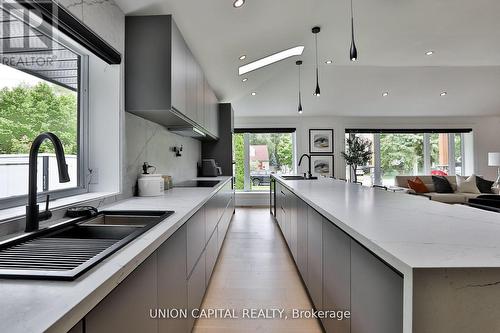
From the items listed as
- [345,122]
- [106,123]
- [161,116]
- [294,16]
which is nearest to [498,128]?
[345,122]

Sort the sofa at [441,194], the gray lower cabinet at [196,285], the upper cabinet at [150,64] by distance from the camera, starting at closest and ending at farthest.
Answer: the gray lower cabinet at [196,285]
the upper cabinet at [150,64]
the sofa at [441,194]

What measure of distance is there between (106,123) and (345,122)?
6.42 meters

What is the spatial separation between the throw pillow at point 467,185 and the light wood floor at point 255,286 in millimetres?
4968

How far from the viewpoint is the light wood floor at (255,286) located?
6.20 ft

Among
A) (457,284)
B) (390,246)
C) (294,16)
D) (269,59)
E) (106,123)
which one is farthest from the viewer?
(269,59)

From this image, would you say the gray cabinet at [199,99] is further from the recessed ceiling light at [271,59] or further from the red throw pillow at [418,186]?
the red throw pillow at [418,186]

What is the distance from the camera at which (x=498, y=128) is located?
23.9 ft

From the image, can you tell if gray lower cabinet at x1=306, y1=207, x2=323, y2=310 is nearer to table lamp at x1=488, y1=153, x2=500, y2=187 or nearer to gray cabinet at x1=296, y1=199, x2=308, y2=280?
gray cabinet at x1=296, y1=199, x2=308, y2=280

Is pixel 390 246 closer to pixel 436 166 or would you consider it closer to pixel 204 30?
pixel 204 30

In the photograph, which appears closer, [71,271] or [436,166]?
[71,271]

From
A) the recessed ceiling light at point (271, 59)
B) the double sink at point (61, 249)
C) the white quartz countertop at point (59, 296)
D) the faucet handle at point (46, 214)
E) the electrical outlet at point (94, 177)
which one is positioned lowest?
the white quartz countertop at point (59, 296)

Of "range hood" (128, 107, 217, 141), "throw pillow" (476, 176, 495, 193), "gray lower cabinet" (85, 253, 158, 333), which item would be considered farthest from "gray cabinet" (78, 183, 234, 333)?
"throw pillow" (476, 176, 495, 193)

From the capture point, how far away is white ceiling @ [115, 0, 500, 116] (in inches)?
108

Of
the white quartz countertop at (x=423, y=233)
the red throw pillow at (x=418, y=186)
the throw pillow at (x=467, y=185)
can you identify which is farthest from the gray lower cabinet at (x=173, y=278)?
the throw pillow at (x=467, y=185)
